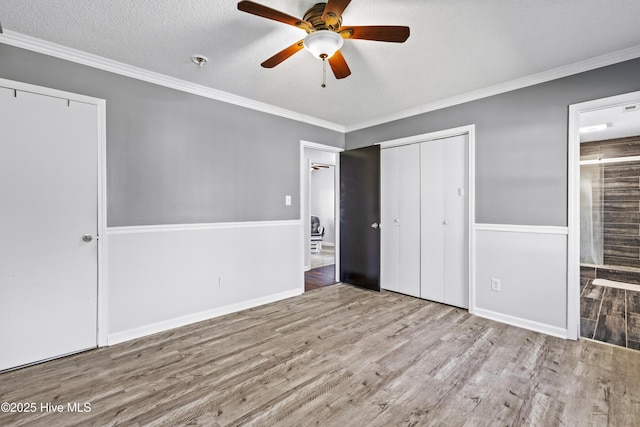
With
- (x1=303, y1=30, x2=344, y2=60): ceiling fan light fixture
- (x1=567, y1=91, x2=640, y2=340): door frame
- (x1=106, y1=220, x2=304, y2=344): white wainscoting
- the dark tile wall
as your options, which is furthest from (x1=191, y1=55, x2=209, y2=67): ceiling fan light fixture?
the dark tile wall

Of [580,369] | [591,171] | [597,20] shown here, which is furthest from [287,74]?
[591,171]

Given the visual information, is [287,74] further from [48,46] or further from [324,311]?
[324,311]

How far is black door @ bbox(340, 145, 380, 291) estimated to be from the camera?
414cm

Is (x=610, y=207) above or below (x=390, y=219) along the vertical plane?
above

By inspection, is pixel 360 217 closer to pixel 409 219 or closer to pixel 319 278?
pixel 409 219

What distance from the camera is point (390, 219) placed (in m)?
4.14

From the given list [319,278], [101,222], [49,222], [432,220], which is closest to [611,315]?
[432,220]

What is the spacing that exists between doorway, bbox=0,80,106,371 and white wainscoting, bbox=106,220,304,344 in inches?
6.9

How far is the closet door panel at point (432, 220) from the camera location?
358 cm

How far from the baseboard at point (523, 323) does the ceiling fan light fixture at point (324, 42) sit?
3073mm

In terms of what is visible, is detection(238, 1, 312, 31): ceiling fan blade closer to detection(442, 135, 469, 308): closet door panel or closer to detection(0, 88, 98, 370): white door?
detection(0, 88, 98, 370): white door

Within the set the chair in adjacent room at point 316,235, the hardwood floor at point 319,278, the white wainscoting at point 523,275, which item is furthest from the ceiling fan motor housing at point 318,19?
the chair in adjacent room at point 316,235

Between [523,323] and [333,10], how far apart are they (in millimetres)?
3305

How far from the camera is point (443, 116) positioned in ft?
11.5
